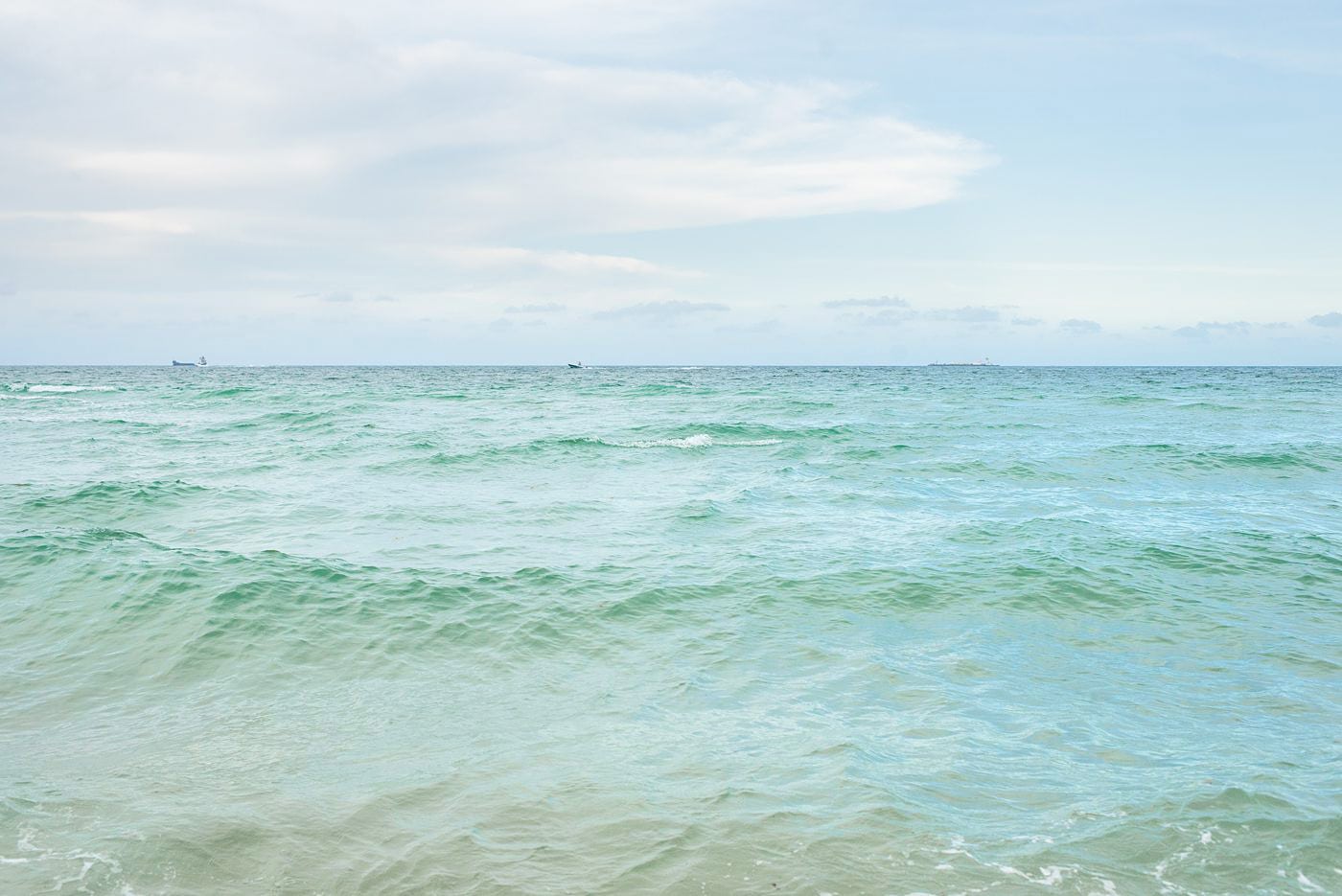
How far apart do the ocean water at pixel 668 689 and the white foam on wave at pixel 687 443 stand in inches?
370

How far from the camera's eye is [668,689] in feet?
27.9

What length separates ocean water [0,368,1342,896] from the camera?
18.4 feet

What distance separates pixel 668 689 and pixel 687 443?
22.4m

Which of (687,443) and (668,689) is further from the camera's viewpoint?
(687,443)

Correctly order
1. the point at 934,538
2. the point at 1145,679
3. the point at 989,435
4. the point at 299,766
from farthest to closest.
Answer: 1. the point at 989,435
2. the point at 934,538
3. the point at 1145,679
4. the point at 299,766

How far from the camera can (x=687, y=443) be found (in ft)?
101

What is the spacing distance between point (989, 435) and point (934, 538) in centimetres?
1972

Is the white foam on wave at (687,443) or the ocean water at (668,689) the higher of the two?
the white foam on wave at (687,443)

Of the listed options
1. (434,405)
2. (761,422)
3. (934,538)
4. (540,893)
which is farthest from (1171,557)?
(434,405)

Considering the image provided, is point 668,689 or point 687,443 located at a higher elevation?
point 687,443

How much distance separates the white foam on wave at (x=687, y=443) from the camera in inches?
1169

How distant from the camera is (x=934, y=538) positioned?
15031 mm

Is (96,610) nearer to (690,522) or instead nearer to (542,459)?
(690,522)

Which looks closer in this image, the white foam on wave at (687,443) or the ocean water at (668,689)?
the ocean water at (668,689)
